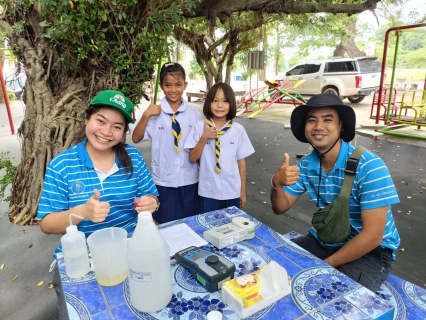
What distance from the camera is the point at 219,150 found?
2.71 m

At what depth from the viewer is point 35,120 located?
139 inches

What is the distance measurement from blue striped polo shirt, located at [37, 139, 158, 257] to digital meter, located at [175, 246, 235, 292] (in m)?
0.63

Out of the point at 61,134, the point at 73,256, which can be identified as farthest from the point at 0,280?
the point at 73,256

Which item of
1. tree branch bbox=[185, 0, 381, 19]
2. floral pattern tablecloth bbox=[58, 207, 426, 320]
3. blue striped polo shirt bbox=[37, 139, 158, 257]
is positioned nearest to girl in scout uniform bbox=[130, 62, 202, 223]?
blue striped polo shirt bbox=[37, 139, 158, 257]

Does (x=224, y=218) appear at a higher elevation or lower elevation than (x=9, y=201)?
higher

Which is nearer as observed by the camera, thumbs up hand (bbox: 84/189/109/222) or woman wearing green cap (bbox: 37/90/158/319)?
thumbs up hand (bbox: 84/189/109/222)

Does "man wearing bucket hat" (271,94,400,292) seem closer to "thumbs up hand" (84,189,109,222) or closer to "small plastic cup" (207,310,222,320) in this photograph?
"small plastic cup" (207,310,222,320)

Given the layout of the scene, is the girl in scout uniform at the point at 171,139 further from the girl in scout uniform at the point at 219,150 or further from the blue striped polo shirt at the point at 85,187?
the blue striped polo shirt at the point at 85,187

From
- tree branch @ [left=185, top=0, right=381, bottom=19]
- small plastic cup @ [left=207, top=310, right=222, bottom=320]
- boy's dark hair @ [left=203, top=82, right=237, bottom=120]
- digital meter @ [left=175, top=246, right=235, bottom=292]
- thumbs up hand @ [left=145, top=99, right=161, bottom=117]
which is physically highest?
tree branch @ [left=185, top=0, right=381, bottom=19]

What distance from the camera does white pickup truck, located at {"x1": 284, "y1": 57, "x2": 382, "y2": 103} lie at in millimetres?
12961

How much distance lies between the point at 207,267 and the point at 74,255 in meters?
0.60

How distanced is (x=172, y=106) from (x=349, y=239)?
182 centimetres

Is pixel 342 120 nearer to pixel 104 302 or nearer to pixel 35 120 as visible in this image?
pixel 104 302

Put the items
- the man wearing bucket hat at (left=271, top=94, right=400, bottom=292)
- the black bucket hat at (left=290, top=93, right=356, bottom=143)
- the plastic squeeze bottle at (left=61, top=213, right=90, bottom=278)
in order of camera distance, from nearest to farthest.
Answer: the plastic squeeze bottle at (left=61, top=213, right=90, bottom=278)
the man wearing bucket hat at (left=271, top=94, right=400, bottom=292)
the black bucket hat at (left=290, top=93, right=356, bottom=143)
